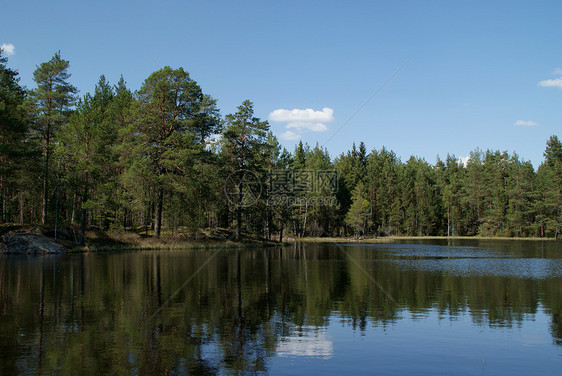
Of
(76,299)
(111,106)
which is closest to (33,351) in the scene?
(76,299)

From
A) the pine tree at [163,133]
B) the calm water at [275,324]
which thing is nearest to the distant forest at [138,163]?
the pine tree at [163,133]

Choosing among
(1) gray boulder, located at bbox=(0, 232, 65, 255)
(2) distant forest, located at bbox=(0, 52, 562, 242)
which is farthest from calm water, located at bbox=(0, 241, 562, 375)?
(2) distant forest, located at bbox=(0, 52, 562, 242)

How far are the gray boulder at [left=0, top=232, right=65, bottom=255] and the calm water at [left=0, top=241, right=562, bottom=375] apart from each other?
1747cm

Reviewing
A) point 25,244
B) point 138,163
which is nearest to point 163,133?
point 138,163

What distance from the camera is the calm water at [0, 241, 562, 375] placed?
34.8 ft

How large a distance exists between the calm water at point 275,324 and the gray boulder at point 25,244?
57.3 feet

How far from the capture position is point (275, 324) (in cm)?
1466

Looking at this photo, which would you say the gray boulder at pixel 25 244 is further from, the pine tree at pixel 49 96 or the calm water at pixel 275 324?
the calm water at pixel 275 324

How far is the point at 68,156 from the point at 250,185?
25.4m

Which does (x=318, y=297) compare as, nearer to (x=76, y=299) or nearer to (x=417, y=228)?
(x=76, y=299)

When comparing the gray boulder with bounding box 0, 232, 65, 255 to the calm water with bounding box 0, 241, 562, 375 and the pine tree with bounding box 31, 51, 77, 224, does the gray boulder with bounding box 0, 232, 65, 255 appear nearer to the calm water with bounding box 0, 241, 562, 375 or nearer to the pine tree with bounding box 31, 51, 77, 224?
the pine tree with bounding box 31, 51, 77, 224

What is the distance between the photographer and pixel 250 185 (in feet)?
212

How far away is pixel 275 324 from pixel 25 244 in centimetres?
3703

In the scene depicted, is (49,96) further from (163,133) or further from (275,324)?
(275,324)
